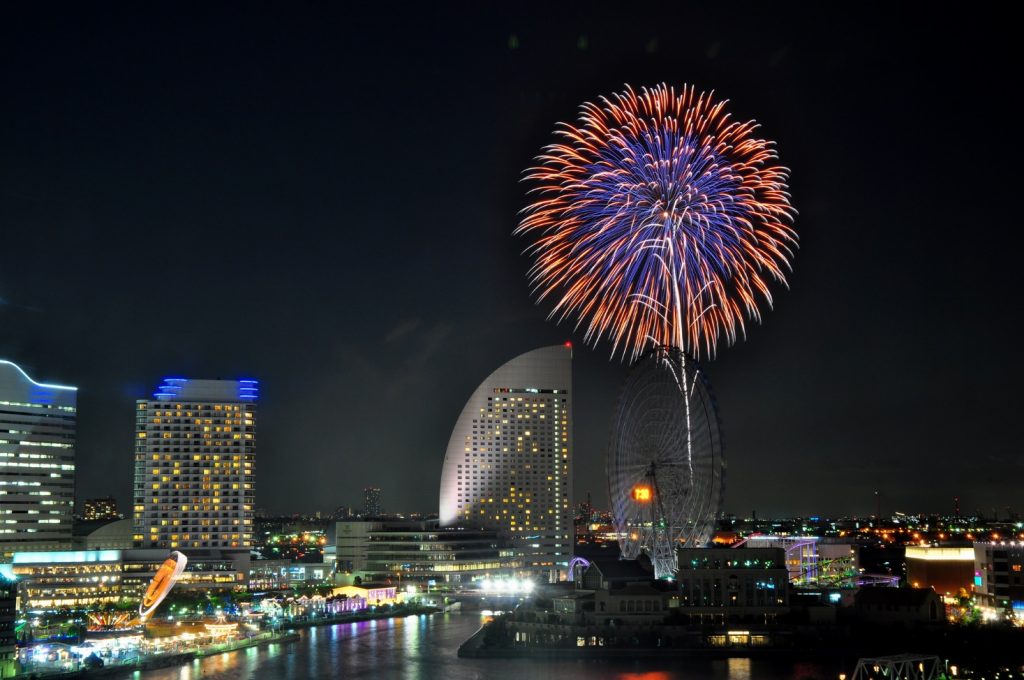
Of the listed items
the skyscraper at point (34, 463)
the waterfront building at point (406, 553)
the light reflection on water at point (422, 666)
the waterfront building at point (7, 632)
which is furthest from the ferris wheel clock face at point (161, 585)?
the waterfront building at point (406, 553)

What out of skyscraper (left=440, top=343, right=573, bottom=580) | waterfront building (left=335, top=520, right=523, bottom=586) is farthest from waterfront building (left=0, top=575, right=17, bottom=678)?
skyscraper (left=440, top=343, right=573, bottom=580)

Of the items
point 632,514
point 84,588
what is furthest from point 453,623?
point 84,588

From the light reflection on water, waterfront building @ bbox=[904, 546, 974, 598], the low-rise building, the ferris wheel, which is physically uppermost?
the ferris wheel

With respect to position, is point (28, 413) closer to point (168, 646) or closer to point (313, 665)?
point (168, 646)

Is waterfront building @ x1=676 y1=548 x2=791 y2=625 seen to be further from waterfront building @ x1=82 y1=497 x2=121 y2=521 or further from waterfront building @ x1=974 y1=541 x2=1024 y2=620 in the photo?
waterfront building @ x1=82 y1=497 x2=121 y2=521

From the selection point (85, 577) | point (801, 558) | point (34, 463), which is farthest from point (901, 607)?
point (34, 463)

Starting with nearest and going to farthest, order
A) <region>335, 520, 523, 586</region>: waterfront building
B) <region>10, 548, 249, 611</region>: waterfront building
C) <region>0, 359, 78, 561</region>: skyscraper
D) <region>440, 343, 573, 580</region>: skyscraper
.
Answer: <region>10, 548, 249, 611</region>: waterfront building, <region>0, 359, 78, 561</region>: skyscraper, <region>335, 520, 523, 586</region>: waterfront building, <region>440, 343, 573, 580</region>: skyscraper

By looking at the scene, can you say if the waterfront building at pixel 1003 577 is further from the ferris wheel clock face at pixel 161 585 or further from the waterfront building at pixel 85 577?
the waterfront building at pixel 85 577
